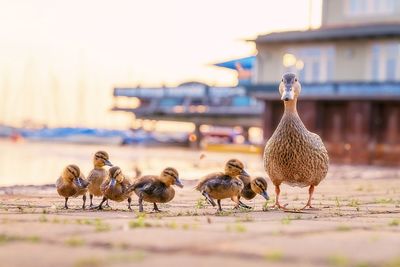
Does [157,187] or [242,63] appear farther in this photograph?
[242,63]

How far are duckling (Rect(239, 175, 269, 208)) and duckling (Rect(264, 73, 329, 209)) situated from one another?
18cm

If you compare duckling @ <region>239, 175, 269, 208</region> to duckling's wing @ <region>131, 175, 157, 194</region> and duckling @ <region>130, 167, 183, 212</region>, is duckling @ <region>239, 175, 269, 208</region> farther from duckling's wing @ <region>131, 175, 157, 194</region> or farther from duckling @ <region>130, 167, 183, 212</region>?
duckling's wing @ <region>131, 175, 157, 194</region>

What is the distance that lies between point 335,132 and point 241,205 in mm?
23188

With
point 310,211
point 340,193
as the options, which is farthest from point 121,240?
point 340,193

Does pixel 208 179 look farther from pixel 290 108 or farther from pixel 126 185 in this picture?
pixel 290 108

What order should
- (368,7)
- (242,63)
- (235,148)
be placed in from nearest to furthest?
(368,7), (242,63), (235,148)

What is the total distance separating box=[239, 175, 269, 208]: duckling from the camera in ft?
32.6

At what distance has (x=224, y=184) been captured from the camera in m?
9.43

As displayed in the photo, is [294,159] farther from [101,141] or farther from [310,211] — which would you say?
[101,141]

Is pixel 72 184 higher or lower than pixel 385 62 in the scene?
lower

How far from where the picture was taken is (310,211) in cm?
917

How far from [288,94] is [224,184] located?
1.27 meters

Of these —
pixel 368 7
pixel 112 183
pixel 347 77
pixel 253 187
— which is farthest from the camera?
pixel 368 7

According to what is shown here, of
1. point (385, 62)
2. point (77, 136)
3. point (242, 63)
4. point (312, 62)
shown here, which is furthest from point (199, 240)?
point (77, 136)
